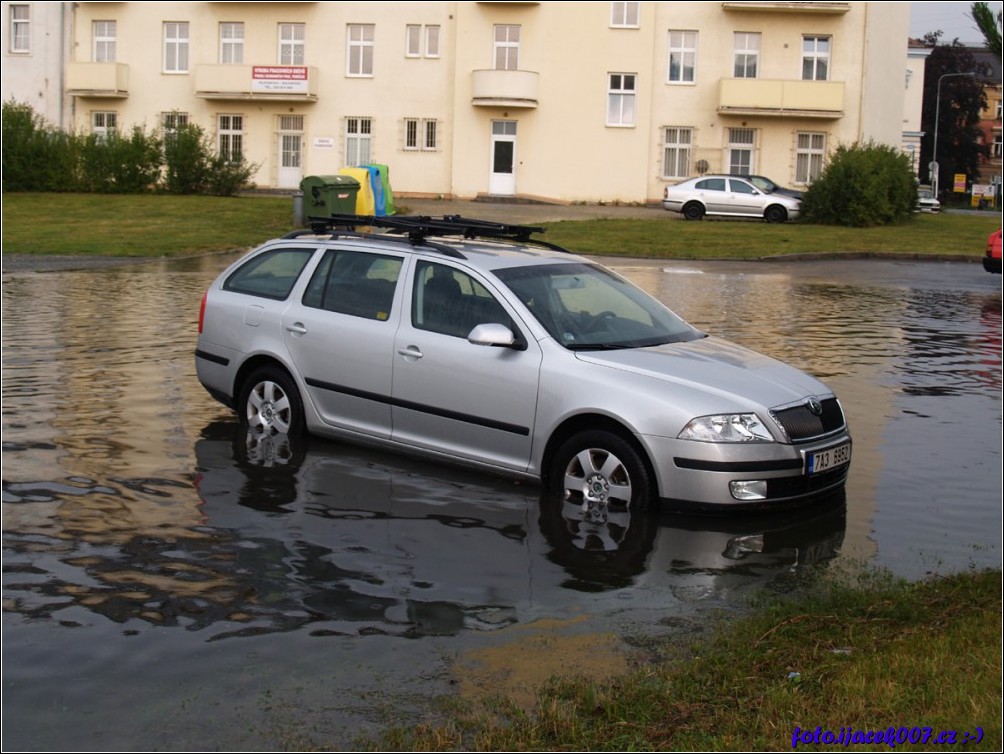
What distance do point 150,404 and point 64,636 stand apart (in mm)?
6147

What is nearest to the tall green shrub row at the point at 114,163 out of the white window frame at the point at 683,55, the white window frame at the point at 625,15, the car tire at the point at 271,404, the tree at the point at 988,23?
the white window frame at the point at 625,15

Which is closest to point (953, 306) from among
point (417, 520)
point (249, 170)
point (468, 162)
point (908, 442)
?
point (908, 442)

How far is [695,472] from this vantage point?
8.16 meters

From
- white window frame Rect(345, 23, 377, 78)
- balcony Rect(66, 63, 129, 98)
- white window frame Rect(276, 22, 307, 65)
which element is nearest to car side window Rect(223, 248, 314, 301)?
white window frame Rect(345, 23, 377, 78)

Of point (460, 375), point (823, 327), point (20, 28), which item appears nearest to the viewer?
point (460, 375)

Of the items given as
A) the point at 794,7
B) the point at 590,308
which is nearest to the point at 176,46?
the point at 794,7

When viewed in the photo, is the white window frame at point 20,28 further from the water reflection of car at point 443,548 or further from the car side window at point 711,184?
the water reflection of car at point 443,548

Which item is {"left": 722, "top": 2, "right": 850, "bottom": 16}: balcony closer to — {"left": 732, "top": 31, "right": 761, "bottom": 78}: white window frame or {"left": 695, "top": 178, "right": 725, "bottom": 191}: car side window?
{"left": 732, "top": 31, "right": 761, "bottom": 78}: white window frame

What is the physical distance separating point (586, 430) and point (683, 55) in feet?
164

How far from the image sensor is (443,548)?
25.6ft

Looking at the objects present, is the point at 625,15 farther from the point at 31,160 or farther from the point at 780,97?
the point at 31,160

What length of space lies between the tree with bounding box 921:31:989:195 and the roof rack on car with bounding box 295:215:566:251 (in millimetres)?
86554

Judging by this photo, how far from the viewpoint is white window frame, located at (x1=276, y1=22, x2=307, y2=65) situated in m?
57.6

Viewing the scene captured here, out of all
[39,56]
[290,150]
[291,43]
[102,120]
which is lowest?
[290,150]
